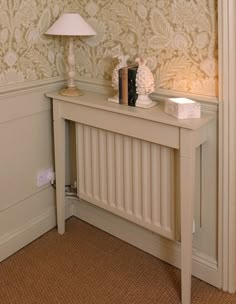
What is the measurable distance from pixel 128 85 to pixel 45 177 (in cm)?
83

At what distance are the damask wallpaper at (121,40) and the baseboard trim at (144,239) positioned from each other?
830 mm

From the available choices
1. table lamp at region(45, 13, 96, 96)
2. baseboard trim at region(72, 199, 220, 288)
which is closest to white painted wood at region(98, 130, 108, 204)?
baseboard trim at region(72, 199, 220, 288)

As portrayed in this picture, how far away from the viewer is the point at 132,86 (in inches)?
82.4

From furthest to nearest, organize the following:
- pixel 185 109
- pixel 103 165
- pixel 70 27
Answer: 1. pixel 103 165
2. pixel 70 27
3. pixel 185 109

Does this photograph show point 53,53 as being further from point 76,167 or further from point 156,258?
point 156,258

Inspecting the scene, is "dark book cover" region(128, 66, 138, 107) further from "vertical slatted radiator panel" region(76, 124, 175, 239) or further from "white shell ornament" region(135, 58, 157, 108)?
"vertical slatted radiator panel" region(76, 124, 175, 239)

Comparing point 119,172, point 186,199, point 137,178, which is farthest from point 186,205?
point 119,172

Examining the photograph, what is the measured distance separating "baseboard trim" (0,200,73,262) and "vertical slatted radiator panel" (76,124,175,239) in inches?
10.8

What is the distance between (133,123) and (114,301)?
86 cm

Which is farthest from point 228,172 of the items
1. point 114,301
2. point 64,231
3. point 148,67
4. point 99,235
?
point 64,231

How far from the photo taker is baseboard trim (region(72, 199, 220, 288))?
217cm

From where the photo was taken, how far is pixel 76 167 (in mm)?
2619

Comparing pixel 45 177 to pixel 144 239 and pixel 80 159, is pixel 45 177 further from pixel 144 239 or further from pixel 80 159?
pixel 144 239

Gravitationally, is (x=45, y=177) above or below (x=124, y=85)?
below
